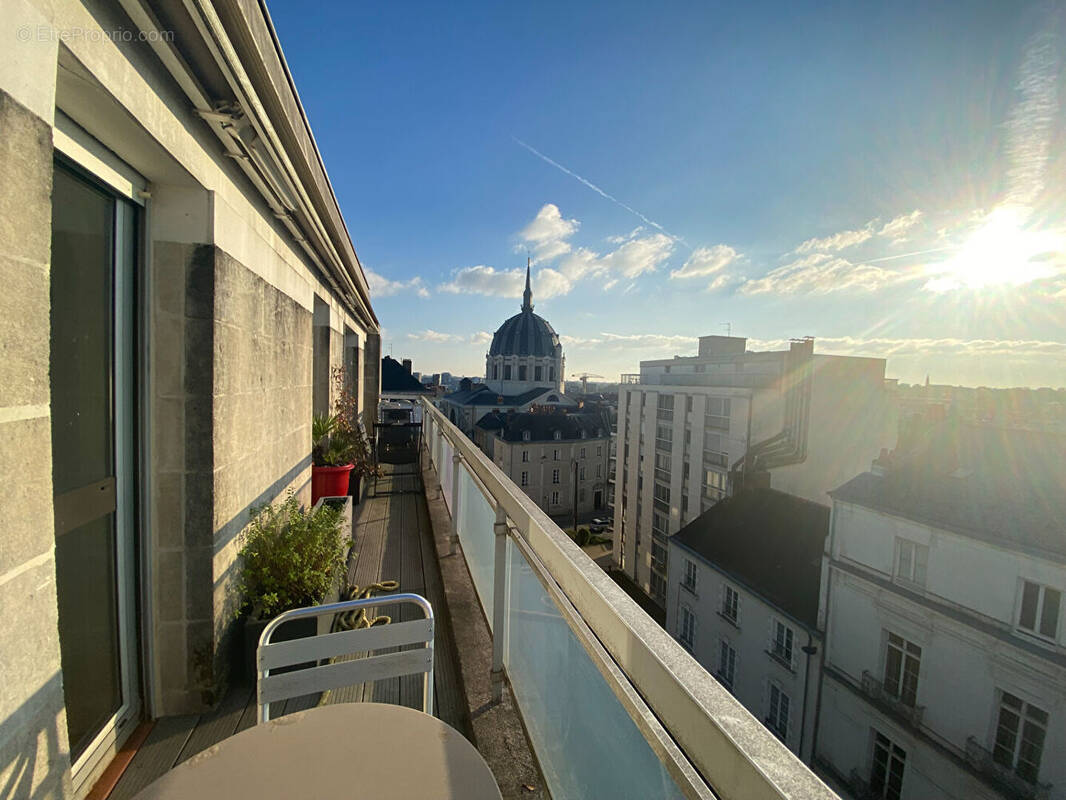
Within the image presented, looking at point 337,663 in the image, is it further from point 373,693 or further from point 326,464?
point 326,464

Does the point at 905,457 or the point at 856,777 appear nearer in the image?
the point at 856,777

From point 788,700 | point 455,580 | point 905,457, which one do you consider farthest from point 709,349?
point 455,580

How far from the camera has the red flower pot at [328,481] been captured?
426 cm

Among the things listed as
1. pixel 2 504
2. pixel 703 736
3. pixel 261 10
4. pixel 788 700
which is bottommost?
pixel 788 700

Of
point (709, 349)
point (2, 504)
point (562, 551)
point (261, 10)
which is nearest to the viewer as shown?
point (2, 504)

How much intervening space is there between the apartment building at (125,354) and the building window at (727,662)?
802 inches

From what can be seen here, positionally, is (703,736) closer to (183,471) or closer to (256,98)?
(183,471)

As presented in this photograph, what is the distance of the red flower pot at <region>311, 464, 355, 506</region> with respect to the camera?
4262mm

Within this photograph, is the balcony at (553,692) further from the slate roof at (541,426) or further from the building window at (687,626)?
the slate roof at (541,426)

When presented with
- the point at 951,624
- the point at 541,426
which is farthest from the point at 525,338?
the point at 951,624

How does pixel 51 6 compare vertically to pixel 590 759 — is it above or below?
above

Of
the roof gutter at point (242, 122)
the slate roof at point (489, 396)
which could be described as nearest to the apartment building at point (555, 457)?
the slate roof at point (489, 396)

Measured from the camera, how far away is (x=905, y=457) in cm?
1683

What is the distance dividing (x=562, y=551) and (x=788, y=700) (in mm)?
19885
